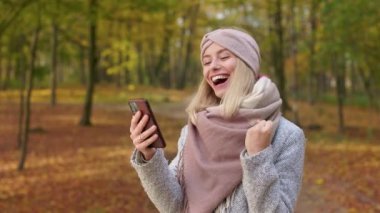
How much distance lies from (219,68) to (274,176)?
52 cm

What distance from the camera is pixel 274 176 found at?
6.46ft

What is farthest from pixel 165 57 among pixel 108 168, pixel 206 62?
pixel 206 62

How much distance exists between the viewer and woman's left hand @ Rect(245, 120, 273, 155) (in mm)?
1959

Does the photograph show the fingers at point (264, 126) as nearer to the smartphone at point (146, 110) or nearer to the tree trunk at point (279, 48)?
the smartphone at point (146, 110)

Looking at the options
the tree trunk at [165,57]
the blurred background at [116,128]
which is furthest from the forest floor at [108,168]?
the tree trunk at [165,57]

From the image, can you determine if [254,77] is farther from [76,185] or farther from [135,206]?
[76,185]

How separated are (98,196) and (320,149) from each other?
747cm

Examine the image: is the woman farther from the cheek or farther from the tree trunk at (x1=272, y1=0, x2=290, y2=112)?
the tree trunk at (x1=272, y1=0, x2=290, y2=112)

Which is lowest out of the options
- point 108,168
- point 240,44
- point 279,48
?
point 108,168

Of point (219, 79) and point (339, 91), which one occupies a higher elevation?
point (219, 79)

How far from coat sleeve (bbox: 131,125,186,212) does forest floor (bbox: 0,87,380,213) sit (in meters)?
6.23

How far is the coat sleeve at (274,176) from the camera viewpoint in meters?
1.95

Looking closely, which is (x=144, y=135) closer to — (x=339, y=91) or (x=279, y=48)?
(x=339, y=91)

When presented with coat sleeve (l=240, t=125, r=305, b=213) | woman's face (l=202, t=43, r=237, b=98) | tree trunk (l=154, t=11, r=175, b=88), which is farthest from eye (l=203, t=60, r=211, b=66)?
tree trunk (l=154, t=11, r=175, b=88)
